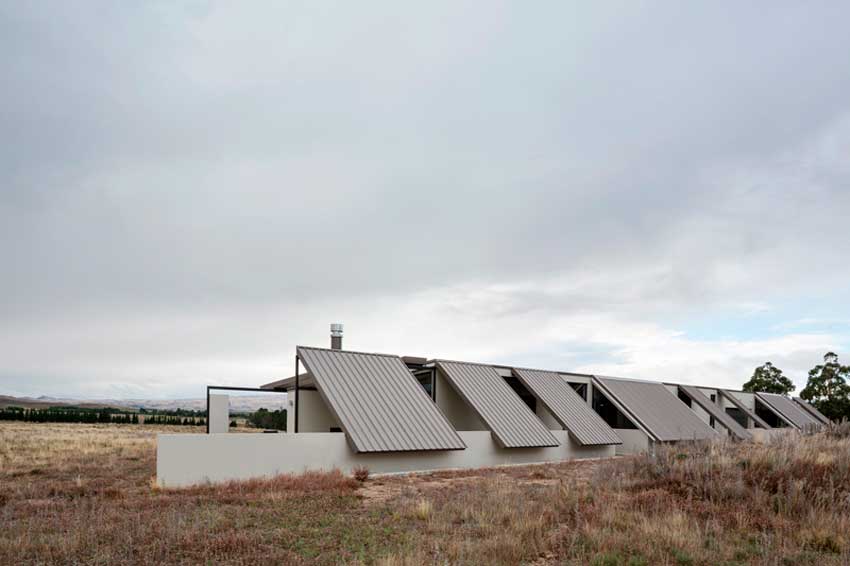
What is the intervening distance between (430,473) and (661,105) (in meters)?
13.4

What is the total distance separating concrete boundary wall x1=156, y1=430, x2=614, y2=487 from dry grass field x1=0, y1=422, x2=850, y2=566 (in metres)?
0.65

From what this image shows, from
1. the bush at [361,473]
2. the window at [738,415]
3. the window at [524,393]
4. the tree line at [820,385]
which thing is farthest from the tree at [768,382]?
the bush at [361,473]

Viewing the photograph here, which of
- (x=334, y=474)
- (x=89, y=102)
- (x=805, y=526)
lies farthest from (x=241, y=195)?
(x=805, y=526)

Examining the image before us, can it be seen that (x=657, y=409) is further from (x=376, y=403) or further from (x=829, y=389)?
(x=829, y=389)

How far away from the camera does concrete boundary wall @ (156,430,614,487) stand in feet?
42.2

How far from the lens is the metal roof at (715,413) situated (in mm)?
30297

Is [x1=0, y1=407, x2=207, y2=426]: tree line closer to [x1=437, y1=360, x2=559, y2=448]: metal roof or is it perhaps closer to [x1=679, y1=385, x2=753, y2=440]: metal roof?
[x1=437, y1=360, x2=559, y2=448]: metal roof

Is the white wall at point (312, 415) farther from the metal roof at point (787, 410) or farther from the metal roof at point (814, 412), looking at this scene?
the metal roof at point (814, 412)

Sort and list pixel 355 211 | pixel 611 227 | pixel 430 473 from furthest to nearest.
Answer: pixel 611 227 → pixel 355 211 → pixel 430 473

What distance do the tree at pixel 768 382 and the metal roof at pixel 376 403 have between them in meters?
43.7

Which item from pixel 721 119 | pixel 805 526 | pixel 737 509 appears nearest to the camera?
pixel 805 526

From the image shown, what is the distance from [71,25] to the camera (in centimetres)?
1481

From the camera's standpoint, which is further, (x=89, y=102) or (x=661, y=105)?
(x=661, y=105)

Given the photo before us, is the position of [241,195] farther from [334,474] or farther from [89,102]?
[334,474]
